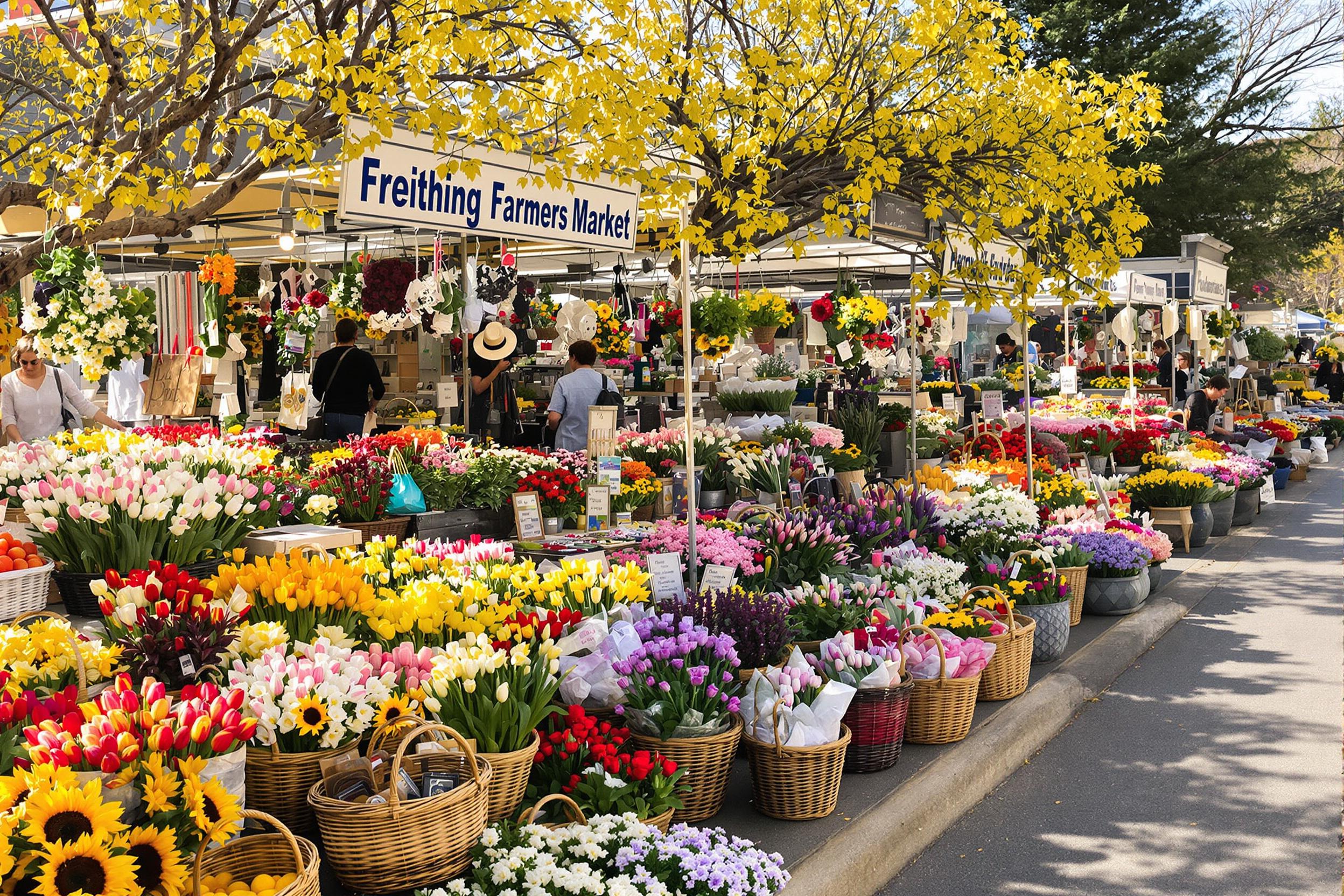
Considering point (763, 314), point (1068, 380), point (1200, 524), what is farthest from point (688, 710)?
point (1068, 380)

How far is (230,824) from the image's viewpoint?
7.93 ft

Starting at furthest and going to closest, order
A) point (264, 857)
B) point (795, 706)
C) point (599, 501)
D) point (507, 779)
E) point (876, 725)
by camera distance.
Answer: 1. point (599, 501)
2. point (876, 725)
3. point (795, 706)
4. point (507, 779)
5. point (264, 857)

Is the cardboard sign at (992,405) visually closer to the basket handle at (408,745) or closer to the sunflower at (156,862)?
the basket handle at (408,745)

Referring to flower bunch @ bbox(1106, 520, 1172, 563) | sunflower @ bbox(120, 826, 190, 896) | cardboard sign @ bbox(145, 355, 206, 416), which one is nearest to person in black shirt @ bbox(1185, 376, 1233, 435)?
flower bunch @ bbox(1106, 520, 1172, 563)

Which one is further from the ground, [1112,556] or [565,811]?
[1112,556]

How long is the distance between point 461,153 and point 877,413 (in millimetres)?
6538

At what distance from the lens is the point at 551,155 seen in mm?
5605

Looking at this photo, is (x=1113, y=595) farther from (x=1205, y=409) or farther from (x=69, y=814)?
(x=1205, y=409)

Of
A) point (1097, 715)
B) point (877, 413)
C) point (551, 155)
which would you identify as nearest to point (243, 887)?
point (551, 155)

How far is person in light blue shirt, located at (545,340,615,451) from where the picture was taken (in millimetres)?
8391

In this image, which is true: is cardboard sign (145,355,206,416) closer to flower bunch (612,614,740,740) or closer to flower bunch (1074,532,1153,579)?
flower bunch (612,614,740,740)

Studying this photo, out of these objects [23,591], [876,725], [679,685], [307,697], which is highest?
[23,591]

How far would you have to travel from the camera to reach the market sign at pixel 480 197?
473 cm

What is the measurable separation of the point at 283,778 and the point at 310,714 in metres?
0.24
